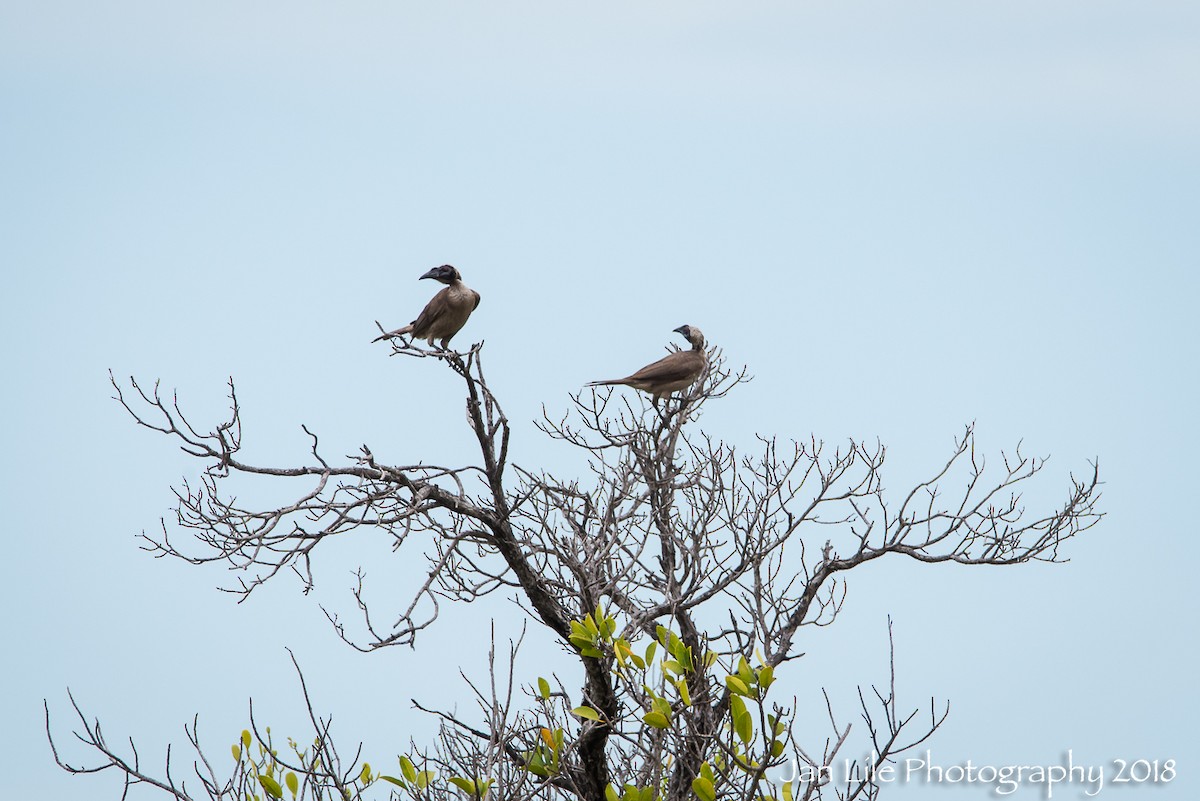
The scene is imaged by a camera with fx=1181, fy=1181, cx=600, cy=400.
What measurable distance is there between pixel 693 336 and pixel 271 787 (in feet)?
16.1

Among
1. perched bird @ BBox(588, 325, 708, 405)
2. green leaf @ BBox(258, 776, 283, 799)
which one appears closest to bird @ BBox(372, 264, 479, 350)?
perched bird @ BBox(588, 325, 708, 405)

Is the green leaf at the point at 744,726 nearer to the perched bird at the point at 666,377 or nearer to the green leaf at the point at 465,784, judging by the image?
the green leaf at the point at 465,784

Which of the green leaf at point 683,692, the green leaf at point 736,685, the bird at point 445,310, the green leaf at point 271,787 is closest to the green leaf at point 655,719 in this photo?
the green leaf at point 683,692

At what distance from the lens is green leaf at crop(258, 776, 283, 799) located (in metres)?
6.75

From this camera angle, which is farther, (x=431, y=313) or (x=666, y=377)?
(x=431, y=313)

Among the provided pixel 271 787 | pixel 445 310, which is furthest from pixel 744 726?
pixel 445 310

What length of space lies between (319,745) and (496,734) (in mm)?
976

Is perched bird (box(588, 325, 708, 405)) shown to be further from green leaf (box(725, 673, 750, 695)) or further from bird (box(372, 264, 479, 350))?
green leaf (box(725, 673, 750, 695))

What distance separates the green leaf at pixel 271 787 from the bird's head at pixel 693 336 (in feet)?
15.9

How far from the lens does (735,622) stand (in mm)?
7090

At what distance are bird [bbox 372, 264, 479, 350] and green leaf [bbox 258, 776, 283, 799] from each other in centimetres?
415

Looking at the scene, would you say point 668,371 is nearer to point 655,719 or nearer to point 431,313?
point 431,313

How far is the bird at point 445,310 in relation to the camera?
10023 mm

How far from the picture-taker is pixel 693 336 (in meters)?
9.87
